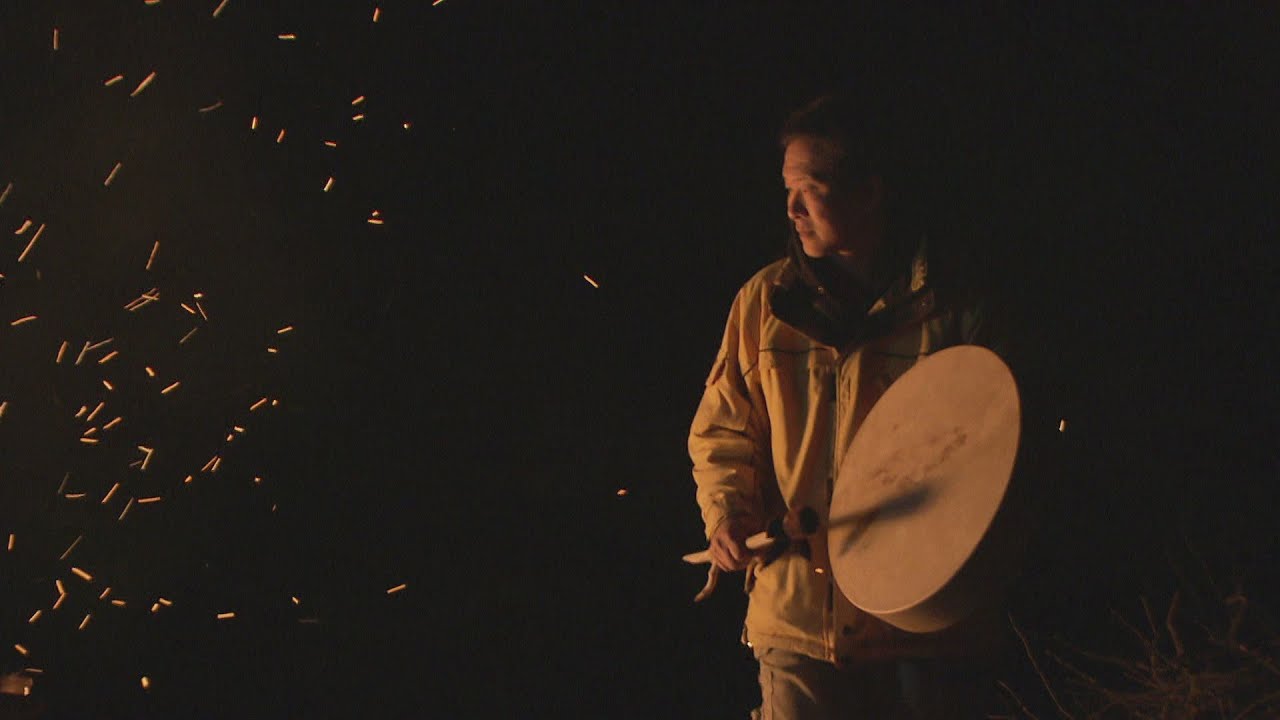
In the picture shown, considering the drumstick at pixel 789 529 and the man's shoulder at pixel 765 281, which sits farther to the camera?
the man's shoulder at pixel 765 281

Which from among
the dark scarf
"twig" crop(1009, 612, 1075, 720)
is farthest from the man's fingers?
"twig" crop(1009, 612, 1075, 720)

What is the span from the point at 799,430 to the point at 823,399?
83mm

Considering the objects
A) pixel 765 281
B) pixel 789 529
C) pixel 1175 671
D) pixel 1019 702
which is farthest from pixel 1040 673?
pixel 765 281

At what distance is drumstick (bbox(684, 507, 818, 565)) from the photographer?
2.27 m

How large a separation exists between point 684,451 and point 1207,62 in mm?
1786

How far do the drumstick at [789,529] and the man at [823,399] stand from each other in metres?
0.03

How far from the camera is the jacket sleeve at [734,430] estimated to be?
97.2 inches

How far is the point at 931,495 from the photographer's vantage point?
2.13 metres

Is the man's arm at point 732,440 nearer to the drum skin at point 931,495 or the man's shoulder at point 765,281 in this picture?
the man's shoulder at point 765,281

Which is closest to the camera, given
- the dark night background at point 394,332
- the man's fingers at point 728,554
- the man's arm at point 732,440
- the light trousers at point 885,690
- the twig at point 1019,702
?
the light trousers at point 885,690

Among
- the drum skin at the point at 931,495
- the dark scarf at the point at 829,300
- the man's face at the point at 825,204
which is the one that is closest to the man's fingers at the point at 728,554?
the drum skin at the point at 931,495

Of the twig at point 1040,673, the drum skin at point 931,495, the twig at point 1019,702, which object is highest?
the drum skin at point 931,495

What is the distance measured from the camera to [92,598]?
369cm

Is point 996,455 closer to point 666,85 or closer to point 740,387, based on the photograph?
point 740,387
